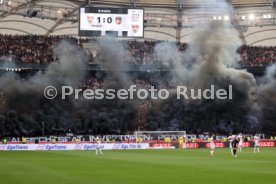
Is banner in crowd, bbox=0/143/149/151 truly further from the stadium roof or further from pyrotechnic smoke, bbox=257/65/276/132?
the stadium roof

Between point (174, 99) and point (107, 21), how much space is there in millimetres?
17465

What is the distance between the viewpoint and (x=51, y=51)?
8231 centimetres

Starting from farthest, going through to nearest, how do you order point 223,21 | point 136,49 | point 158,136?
point 136,49 < point 223,21 < point 158,136

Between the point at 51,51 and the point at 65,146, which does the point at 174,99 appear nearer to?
the point at 51,51

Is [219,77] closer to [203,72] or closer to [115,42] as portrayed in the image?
[203,72]

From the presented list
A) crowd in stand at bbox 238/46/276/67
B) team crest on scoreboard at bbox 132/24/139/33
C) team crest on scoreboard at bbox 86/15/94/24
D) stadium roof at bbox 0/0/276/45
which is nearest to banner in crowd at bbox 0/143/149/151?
team crest on scoreboard at bbox 132/24/139/33

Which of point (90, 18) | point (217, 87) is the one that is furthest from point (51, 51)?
point (217, 87)

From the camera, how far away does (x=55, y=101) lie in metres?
73.4

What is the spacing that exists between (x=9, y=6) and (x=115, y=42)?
55.4ft

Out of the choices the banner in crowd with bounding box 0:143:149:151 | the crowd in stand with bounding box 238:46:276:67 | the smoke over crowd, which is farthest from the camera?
the crowd in stand with bounding box 238:46:276:67

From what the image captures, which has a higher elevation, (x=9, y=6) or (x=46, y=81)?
(x=9, y=6)

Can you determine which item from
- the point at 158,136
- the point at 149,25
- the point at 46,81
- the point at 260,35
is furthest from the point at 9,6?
the point at 260,35

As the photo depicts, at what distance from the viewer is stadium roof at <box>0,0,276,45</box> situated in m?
81.3

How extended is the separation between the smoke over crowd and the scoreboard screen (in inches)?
363
